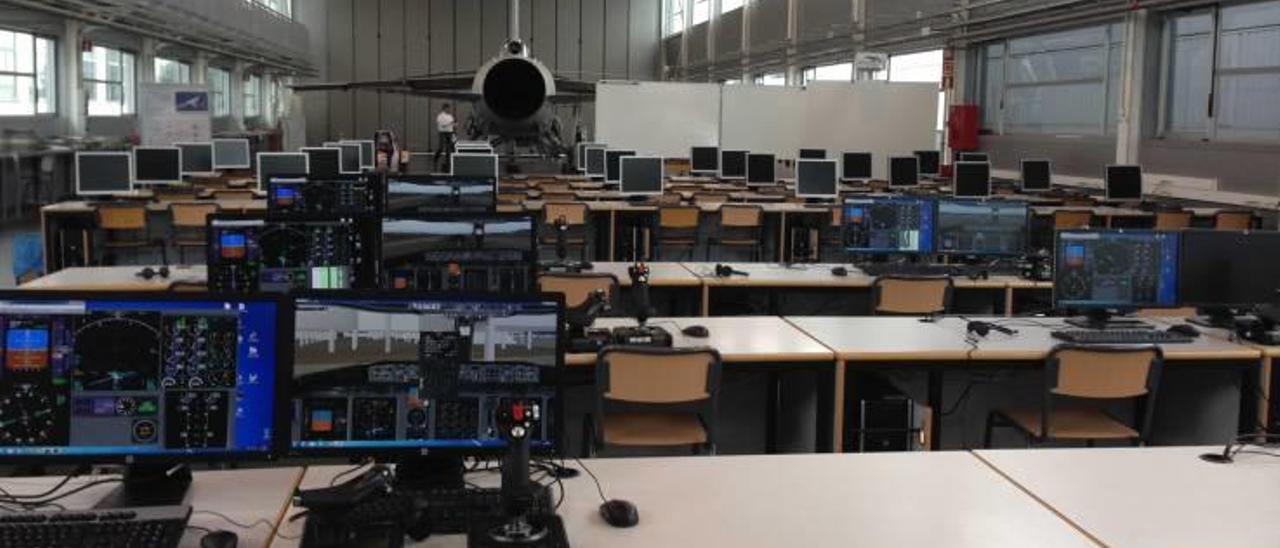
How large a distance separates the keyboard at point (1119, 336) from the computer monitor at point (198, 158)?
1080 cm

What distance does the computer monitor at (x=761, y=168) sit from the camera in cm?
1249

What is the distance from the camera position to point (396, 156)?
16.2 meters

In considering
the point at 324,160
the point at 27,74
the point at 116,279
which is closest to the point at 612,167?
the point at 324,160

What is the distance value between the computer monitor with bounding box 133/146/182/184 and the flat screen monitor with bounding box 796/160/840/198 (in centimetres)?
592

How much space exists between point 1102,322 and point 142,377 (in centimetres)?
380

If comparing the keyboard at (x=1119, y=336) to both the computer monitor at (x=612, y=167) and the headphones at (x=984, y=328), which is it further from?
the computer monitor at (x=612, y=167)

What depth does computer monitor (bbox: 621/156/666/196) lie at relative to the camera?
34.2 feet

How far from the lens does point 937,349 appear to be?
409cm

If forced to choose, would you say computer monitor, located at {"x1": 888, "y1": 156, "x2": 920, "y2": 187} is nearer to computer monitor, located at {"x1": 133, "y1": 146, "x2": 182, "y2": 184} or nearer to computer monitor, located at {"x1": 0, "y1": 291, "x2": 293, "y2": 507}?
computer monitor, located at {"x1": 133, "y1": 146, "x2": 182, "y2": 184}

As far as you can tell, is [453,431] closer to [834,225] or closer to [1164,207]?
[834,225]

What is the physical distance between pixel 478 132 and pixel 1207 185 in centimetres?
832

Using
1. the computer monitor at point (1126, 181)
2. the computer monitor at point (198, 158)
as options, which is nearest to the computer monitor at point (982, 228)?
the computer monitor at point (1126, 181)

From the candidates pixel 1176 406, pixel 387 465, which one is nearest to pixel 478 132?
pixel 1176 406

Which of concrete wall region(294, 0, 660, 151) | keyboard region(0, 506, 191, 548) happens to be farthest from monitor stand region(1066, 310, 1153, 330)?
concrete wall region(294, 0, 660, 151)
